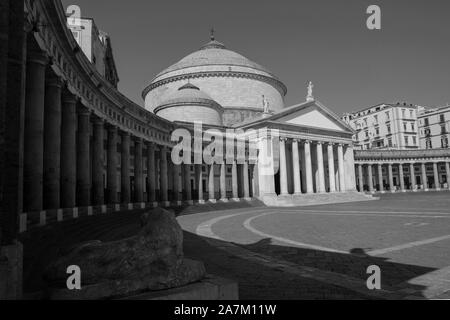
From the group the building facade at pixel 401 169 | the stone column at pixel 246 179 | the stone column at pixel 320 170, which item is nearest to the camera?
the stone column at pixel 246 179

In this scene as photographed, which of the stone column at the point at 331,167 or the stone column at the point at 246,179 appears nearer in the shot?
the stone column at the point at 246,179

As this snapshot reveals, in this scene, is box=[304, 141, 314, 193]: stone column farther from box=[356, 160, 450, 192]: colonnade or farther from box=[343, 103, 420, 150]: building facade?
box=[343, 103, 420, 150]: building facade

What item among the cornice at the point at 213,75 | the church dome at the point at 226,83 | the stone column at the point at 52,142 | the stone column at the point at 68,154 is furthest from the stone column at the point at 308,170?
the stone column at the point at 52,142

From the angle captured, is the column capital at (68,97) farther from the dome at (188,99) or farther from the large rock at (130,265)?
the dome at (188,99)

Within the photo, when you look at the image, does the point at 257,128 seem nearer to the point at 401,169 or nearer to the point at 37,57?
the point at 37,57

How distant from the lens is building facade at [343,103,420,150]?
82.9 meters

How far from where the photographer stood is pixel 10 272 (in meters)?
4.35

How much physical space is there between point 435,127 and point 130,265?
318 feet

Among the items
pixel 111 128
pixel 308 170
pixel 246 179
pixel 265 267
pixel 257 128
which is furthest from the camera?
pixel 308 170

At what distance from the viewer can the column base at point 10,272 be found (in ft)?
13.8

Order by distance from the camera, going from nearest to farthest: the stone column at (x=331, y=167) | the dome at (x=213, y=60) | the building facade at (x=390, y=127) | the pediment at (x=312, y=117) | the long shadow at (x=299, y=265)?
the long shadow at (x=299, y=265) < the pediment at (x=312, y=117) < the stone column at (x=331, y=167) < the dome at (x=213, y=60) < the building facade at (x=390, y=127)

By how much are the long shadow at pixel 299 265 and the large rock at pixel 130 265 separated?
1716mm

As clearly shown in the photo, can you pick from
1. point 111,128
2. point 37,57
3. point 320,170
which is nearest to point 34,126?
point 37,57

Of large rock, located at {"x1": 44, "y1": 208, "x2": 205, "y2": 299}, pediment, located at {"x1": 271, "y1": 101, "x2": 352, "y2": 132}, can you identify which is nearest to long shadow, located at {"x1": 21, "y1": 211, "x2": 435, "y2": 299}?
large rock, located at {"x1": 44, "y1": 208, "x2": 205, "y2": 299}
